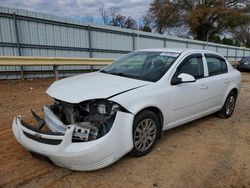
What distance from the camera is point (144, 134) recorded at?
3.49 m

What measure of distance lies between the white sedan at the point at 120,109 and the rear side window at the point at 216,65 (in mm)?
152

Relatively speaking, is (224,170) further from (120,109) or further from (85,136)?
(85,136)

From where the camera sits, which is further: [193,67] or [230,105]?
[230,105]

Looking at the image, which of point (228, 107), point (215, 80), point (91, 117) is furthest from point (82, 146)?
point (228, 107)

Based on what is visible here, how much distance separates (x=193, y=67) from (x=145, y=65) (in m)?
1.01

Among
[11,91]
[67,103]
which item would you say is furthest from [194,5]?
[67,103]

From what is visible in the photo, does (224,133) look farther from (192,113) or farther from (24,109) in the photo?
(24,109)

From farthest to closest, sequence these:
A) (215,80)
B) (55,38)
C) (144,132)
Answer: (55,38) < (215,80) < (144,132)

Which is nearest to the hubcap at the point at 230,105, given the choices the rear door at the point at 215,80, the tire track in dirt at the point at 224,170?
the rear door at the point at 215,80

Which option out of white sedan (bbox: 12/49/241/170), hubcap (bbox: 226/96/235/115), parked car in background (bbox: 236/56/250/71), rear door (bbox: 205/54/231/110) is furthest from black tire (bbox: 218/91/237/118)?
parked car in background (bbox: 236/56/250/71)

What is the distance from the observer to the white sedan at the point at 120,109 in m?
2.82

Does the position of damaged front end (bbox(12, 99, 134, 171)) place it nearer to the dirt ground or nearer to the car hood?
the car hood

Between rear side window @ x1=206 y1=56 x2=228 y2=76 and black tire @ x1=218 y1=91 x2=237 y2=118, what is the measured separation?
0.66 m

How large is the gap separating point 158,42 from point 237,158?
14193mm
